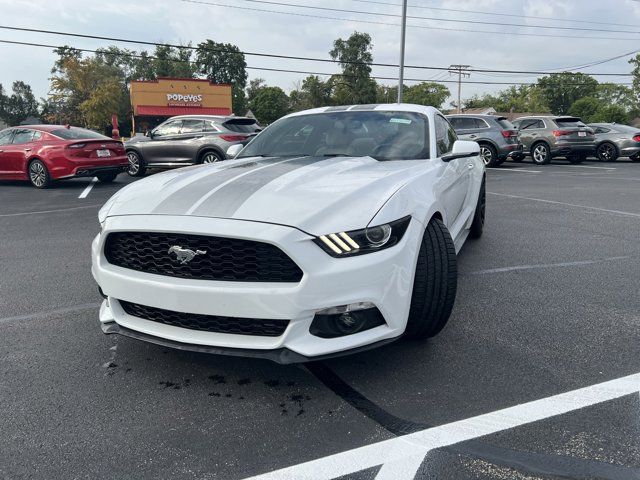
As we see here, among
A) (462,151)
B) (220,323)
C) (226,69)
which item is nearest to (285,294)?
(220,323)

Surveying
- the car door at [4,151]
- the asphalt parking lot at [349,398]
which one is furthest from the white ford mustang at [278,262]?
the car door at [4,151]

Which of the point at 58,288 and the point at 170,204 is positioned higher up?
the point at 170,204

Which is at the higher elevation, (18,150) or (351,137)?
(351,137)

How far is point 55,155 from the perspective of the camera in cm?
1144

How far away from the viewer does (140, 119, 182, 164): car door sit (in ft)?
45.1

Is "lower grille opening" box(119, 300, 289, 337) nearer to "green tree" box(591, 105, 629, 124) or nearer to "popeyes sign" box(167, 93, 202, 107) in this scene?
"popeyes sign" box(167, 93, 202, 107)

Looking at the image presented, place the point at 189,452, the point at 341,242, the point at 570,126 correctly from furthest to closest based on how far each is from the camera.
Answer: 1. the point at 570,126
2. the point at 341,242
3. the point at 189,452

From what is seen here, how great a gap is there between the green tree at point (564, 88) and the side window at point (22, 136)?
107m

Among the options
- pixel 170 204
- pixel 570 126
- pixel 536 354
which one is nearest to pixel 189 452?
pixel 170 204

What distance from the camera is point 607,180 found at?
1348 centimetres

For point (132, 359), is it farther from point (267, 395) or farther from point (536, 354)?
point (536, 354)

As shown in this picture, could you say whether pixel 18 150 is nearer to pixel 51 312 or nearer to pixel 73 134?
pixel 73 134

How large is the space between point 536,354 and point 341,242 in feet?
4.67

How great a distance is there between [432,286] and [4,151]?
12.2 metres
